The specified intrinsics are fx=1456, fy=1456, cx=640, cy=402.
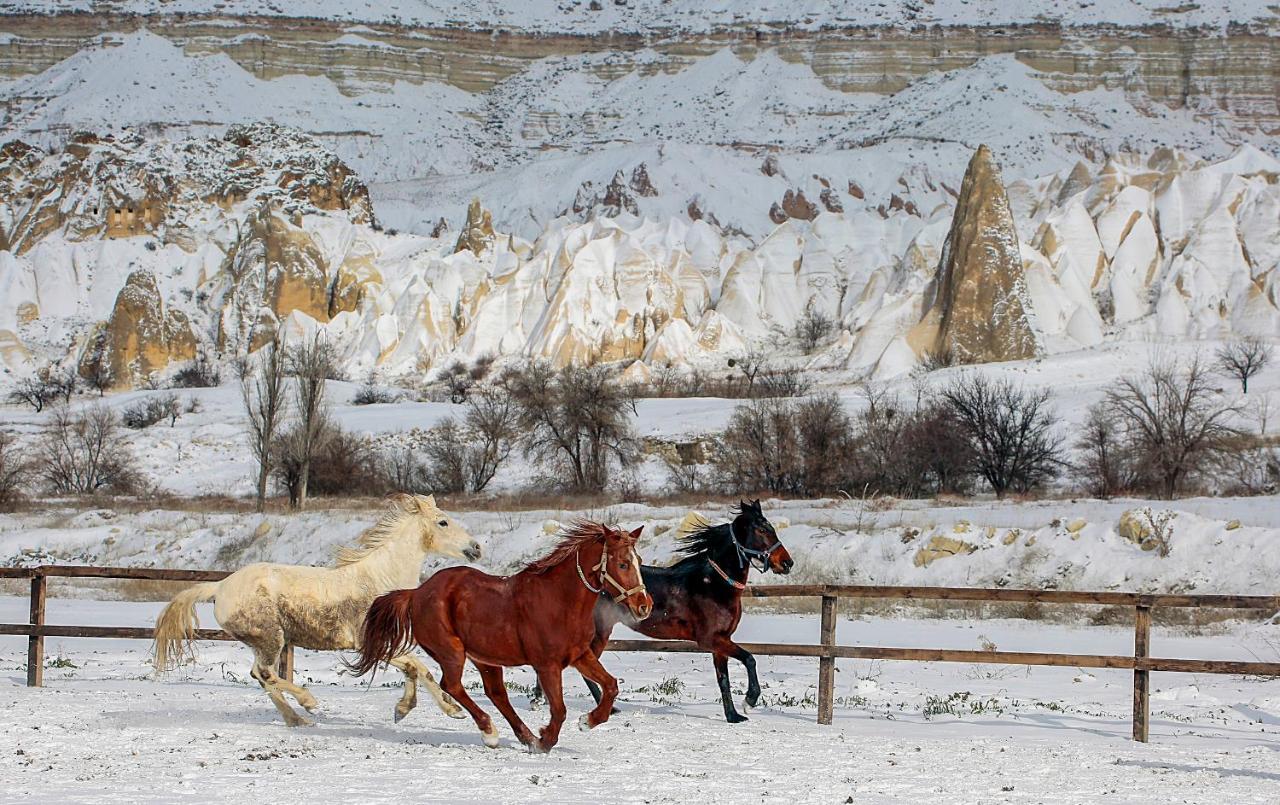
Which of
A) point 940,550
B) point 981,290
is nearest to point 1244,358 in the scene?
point 981,290

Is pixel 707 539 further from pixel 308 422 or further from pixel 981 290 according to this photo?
pixel 981 290

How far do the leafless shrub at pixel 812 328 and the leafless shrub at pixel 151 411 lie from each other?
45410 mm

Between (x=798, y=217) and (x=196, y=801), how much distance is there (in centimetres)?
15764

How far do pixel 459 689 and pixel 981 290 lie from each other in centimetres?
7867

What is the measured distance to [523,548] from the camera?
30125 millimetres

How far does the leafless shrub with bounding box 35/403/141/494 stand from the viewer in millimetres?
55188

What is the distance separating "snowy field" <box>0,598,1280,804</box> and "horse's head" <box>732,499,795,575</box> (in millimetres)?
1278

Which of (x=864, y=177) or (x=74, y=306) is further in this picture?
(x=864, y=177)

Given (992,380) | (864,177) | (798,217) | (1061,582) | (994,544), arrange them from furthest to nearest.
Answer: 1. (864,177)
2. (798,217)
3. (992,380)
4. (994,544)
5. (1061,582)

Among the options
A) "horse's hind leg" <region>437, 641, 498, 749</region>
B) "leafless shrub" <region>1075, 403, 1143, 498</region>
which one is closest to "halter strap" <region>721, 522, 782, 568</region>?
"horse's hind leg" <region>437, 641, 498, 749</region>

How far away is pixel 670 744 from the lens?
1034 centimetres

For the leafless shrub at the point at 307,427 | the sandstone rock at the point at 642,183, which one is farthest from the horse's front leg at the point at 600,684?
the sandstone rock at the point at 642,183

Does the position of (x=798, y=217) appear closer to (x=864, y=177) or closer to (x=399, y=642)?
(x=864, y=177)

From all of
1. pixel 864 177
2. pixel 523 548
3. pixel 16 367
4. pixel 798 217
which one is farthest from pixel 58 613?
pixel 864 177
